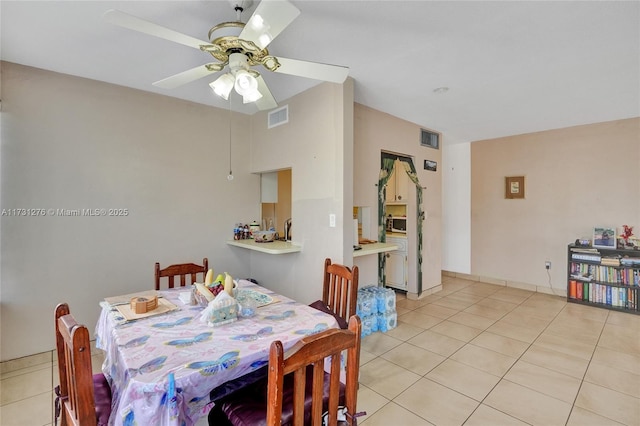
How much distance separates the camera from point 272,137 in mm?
3633

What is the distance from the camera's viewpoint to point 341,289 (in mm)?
2229

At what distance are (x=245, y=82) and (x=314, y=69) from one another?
411mm

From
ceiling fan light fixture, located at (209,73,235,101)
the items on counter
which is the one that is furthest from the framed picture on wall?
ceiling fan light fixture, located at (209,73,235,101)

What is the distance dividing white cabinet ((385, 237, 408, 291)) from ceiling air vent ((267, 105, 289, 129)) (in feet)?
7.94

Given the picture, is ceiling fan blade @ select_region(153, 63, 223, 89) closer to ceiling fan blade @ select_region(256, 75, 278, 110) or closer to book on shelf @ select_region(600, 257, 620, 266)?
ceiling fan blade @ select_region(256, 75, 278, 110)

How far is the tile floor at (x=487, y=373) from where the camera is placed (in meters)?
2.01

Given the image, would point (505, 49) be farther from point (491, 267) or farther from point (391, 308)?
point (491, 267)

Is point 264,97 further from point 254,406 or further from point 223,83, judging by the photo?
point 254,406

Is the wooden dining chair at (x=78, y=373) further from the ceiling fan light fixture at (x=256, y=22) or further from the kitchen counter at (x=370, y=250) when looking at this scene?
the kitchen counter at (x=370, y=250)

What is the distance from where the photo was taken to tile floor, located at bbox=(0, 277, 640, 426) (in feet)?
6.59

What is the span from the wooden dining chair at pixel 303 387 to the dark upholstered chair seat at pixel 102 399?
466mm

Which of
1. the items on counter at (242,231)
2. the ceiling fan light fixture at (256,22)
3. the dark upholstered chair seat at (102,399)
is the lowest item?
the dark upholstered chair seat at (102,399)

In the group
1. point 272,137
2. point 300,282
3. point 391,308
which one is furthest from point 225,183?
point 391,308

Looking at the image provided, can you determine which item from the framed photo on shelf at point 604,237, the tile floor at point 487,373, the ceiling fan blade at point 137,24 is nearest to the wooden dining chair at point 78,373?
the tile floor at point 487,373
